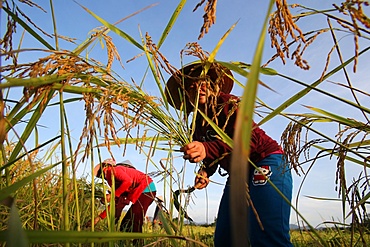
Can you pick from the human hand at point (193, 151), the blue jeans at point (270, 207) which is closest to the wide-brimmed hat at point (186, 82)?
the human hand at point (193, 151)

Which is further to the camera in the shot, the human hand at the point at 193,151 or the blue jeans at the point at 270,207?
the blue jeans at the point at 270,207

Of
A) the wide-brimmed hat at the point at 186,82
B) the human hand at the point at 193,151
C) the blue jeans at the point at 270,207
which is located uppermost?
the wide-brimmed hat at the point at 186,82

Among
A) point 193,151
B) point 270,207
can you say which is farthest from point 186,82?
point 270,207

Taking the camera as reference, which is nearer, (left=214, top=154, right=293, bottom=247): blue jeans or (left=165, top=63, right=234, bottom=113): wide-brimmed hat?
(left=165, top=63, right=234, bottom=113): wide-brimmed hat

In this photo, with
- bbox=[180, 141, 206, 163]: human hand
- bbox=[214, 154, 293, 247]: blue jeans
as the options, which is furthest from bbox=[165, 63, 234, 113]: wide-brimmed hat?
bbox=[214, 154, 293, 247]: blue jeans

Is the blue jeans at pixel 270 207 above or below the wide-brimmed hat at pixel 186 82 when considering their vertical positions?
below

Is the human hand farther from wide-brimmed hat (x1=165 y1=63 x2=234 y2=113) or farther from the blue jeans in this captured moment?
the blue jeans

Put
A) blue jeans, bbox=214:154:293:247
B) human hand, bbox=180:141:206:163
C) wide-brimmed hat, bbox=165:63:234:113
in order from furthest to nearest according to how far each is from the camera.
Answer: blue jeans, bbox=214:154:293:247 < human hand, bbox=180:141:206:163 < wide-brimmed hat, bbox=165:63:234:113

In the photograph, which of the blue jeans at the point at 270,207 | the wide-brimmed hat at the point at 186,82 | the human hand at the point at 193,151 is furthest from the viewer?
the blue jeans at the point at 270,207

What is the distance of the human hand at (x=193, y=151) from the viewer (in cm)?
139

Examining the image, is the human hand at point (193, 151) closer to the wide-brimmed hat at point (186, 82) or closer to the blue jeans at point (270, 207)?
the wide-brimmed hat at point (186, 82)

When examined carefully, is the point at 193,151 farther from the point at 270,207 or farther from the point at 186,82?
the point at 270,207

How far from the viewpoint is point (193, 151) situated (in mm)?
1421

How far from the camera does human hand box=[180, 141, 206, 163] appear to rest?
139cm
